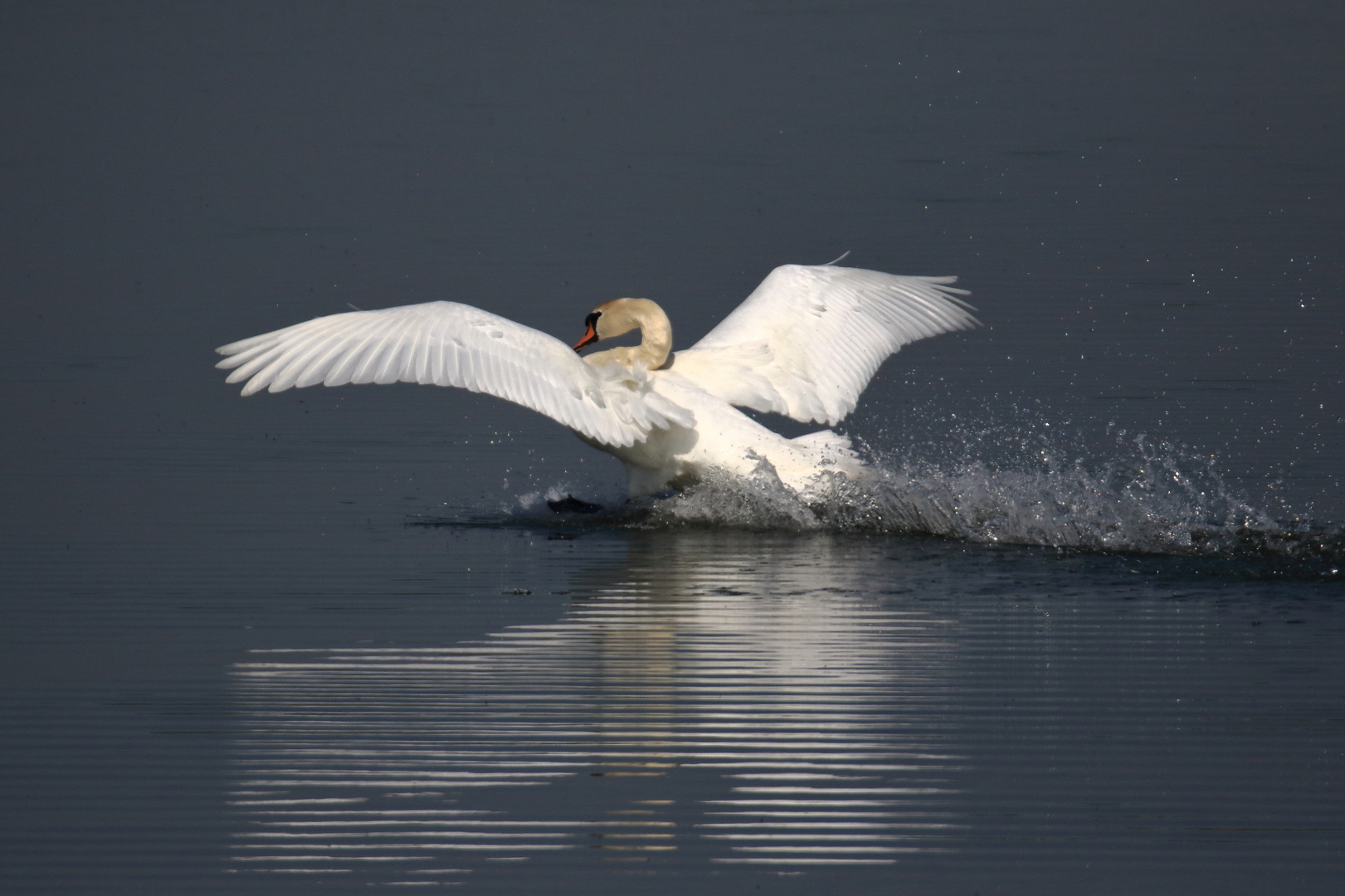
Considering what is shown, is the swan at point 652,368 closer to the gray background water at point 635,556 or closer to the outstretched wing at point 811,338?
the outstretched wing at point 811,338

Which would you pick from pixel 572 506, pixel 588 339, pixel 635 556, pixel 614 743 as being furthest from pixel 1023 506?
pixel 614 743

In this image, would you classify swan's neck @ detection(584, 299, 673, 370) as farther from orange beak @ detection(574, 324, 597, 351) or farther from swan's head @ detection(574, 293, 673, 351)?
orange beak @ detection(574, 324, 597, 351)

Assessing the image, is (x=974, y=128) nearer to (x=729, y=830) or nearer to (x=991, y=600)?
(x=991, y=600)

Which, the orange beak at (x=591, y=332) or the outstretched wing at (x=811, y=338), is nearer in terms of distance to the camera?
the outstretched wing at (x=811, y=338)

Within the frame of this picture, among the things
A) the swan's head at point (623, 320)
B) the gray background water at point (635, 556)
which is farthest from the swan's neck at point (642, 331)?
the gray background water at point (635, 556)

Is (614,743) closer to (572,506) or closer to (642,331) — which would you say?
(572,506)

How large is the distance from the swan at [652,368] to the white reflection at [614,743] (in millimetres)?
2007

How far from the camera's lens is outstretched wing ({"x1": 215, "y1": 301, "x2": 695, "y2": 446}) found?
9.79m

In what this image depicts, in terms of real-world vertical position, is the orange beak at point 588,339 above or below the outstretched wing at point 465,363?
above

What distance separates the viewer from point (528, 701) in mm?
6824

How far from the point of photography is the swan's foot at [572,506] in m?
10.6

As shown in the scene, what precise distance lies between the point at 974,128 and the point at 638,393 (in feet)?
59.7

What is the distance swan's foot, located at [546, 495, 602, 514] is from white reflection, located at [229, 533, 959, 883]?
2.12 m

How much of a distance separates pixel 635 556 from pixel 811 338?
2998mm
